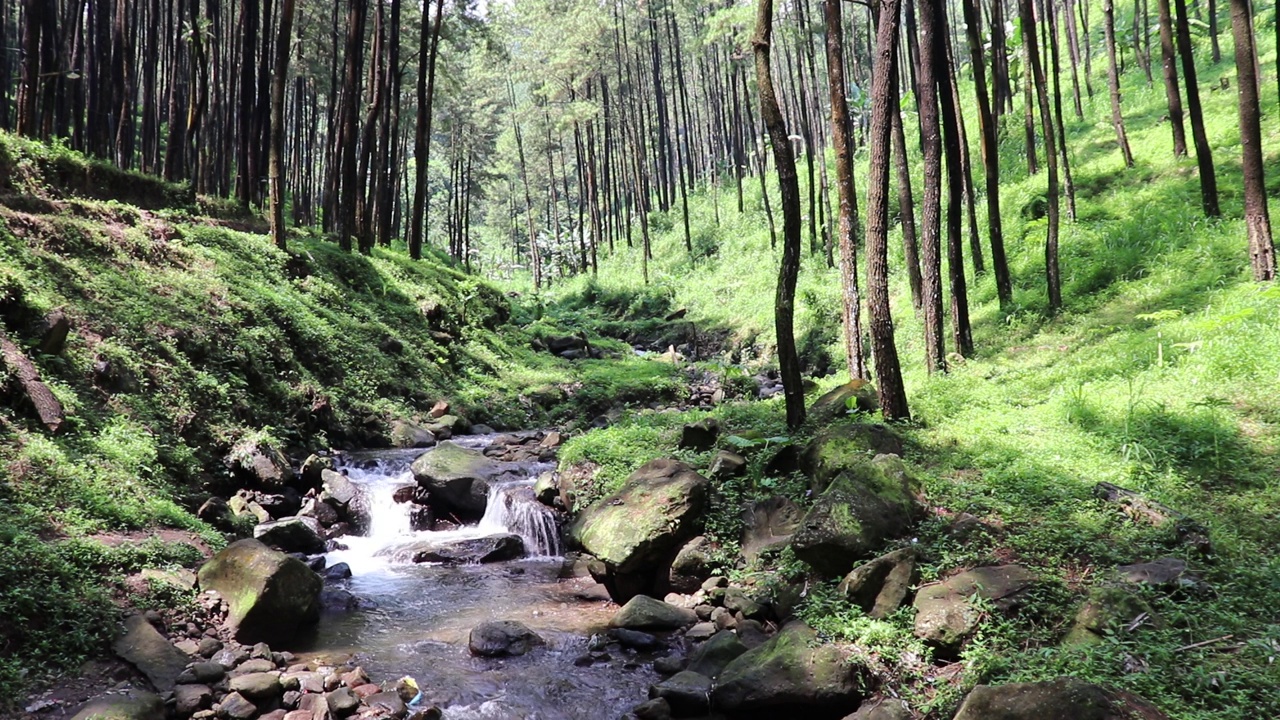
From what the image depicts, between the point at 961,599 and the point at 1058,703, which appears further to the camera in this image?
the point at 961,599

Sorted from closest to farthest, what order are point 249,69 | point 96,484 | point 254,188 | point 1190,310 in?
1. point 96,484
2. point 1190,310
3. point 249,69
4. point 254,188

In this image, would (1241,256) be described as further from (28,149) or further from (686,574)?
(28,149)

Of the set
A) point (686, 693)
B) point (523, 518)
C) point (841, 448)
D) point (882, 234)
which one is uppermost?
point (882, 234)

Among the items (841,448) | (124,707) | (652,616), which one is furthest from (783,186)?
(124,707)

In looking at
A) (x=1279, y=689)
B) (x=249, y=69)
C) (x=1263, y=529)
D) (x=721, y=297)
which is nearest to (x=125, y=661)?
(x=1279, y=689)

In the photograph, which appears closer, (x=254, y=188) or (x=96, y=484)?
(x=96, y=484)

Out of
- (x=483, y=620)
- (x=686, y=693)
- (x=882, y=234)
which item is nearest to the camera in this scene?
Answer: (x=686, y=693)

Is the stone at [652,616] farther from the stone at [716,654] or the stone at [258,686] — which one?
the stone at [258,686]

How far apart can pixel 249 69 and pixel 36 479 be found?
59.6 feet

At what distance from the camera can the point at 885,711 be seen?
5621 millimetres

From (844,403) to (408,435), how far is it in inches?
396

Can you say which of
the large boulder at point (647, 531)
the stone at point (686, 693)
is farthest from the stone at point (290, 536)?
the stone at point (686, 693)

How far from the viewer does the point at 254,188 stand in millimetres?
24828

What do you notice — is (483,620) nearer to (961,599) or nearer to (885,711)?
(885,711)
